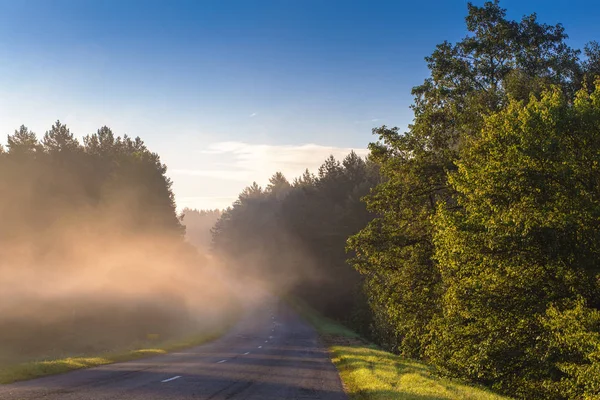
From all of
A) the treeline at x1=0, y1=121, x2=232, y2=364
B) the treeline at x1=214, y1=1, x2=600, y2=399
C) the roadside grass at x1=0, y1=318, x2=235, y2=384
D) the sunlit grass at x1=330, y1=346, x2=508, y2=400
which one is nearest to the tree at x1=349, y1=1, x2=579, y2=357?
the treeline at x1=214, y1=1, x2=600, y2=399

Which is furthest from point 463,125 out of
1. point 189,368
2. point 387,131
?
point 189,368

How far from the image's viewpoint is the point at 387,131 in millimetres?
29406

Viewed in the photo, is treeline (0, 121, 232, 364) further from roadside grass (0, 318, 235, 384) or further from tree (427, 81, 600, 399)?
tree (427, 81, 600, 399)

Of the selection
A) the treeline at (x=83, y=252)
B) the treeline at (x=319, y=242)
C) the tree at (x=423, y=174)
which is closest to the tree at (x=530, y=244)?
the tree at (x=423, y=174)

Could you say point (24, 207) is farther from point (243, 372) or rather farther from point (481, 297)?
point (481, 297)

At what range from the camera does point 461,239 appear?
18688 mm

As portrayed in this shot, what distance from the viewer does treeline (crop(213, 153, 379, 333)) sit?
7899 cm

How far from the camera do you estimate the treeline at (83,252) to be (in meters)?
48.2

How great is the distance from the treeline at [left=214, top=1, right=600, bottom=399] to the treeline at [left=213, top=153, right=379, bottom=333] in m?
38.6

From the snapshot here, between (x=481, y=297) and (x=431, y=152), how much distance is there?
11061 mm

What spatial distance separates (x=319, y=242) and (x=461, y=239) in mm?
70780

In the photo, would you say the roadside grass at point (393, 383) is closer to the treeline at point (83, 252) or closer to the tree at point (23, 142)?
the treeline at point (83, 252)

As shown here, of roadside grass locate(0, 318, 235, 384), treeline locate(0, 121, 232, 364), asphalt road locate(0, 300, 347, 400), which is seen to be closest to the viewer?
asphalt road locate(0, 300, 347, 400)

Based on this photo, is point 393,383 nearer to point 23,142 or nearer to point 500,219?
point 500,219
